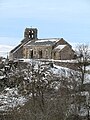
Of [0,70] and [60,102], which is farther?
[0,70]

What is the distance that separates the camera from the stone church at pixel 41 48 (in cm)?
4484

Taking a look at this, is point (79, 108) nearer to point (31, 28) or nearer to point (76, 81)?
point (76, 81)

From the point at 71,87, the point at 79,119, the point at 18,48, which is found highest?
the point at 18,48

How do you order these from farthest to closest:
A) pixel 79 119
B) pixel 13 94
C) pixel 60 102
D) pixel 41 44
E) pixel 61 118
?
pixel 41 44 → pixel 13 94 → pixel 79 119 → pixel 60 102 → pixel 61 118

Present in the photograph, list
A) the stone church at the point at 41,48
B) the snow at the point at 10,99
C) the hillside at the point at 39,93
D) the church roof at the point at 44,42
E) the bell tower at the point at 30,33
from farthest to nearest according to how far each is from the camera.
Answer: the bell tower at the point at 30,33
the church roof at the point at 44,42
the stone church at the point at 41,48
the snow at the point at 10,99
the hillside at the point at 39,93

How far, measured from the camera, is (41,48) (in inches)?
1875

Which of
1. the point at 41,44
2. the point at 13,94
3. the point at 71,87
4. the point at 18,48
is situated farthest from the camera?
the point at 18,48

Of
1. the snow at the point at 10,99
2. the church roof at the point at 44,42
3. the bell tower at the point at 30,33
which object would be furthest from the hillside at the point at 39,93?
the bell tower at the point at 30,33

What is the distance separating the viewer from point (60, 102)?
17.4m

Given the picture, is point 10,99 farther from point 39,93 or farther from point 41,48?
point 41,48

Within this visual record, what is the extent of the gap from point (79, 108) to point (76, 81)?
164 inches

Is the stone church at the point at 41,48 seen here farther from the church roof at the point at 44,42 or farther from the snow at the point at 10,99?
the snow at the point at 10,99

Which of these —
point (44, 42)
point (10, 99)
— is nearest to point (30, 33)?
point (44, 42)

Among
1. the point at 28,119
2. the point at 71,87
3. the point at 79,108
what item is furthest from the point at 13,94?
the point at 28,119
